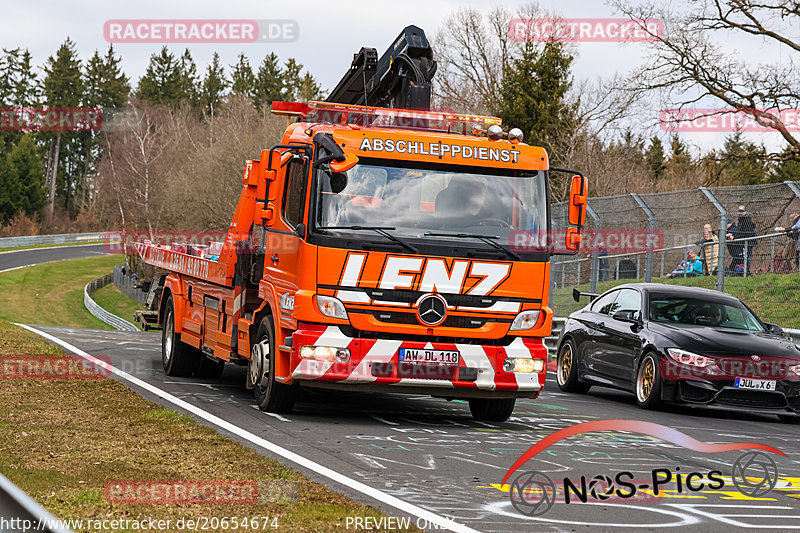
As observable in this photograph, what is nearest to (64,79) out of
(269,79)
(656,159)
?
(269,79)

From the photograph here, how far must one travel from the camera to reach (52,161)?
114312mm

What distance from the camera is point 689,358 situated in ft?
39.1

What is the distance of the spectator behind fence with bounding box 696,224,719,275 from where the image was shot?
16.8 m

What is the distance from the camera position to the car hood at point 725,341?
39.0ft

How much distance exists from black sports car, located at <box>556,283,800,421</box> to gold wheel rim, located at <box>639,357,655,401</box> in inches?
0.5

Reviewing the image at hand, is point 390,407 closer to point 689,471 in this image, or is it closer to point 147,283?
point 689,471

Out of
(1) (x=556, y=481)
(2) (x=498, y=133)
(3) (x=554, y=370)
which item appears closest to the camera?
(1) (x=556, y=481)

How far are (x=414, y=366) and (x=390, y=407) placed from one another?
200 centimetres

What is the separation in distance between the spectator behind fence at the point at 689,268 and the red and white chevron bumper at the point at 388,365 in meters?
8.70

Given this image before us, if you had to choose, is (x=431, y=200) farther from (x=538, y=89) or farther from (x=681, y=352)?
(x=538, y=89)

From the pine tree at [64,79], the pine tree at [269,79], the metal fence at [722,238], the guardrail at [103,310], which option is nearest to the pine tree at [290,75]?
the pine tree at [269,79]

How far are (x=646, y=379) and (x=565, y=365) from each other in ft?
7.90

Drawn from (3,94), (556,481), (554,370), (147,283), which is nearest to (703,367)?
(556,481)

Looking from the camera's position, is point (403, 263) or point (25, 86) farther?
point (25, 86)
